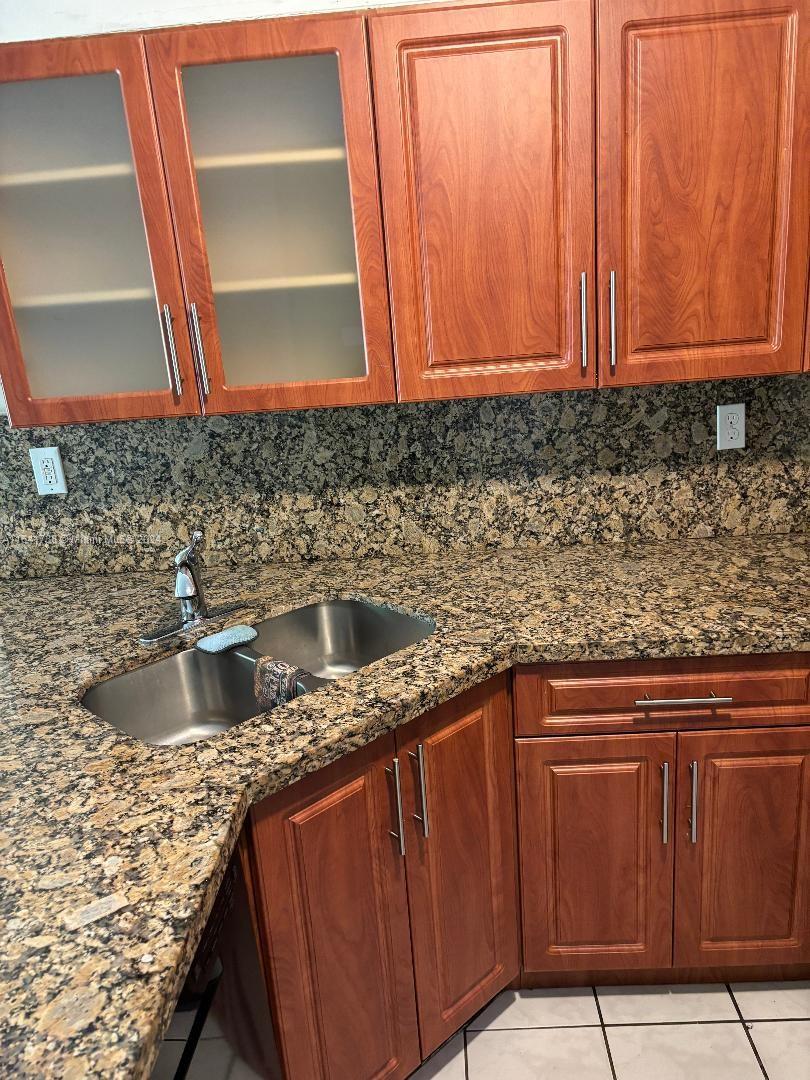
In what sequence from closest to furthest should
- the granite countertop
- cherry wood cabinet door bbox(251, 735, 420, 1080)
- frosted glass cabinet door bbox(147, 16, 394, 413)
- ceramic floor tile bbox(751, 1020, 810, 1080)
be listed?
the granite countertop < cherry wood cabinet door bbox(251, 735, 420, 1080) < frosted glass cabinet door bbox(147, 16, 394, 413) < ceramic floor tile bbox(751, 1020, 810, 1080)

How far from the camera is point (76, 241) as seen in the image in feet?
4.96

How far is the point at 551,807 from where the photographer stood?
1517 mm

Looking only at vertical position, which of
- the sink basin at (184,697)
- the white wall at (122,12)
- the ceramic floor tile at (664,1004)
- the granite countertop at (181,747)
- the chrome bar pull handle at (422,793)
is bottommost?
the ceramic floor tile at (664,1004)

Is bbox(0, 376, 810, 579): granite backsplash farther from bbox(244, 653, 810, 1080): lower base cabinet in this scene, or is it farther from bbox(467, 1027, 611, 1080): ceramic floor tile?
bbox(467, 1027, 611, 1080): ceramic floor tile

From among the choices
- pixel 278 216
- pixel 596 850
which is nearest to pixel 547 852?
pixel 596 850

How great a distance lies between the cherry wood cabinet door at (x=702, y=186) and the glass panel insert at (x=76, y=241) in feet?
3.05

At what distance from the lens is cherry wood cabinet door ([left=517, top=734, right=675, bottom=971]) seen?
1479 mm

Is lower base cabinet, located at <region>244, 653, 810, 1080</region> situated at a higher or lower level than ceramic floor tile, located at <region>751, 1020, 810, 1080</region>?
higher

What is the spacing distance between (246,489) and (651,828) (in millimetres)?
1228

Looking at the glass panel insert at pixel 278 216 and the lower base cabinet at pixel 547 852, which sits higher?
the glass panel insert at pixel 278 216

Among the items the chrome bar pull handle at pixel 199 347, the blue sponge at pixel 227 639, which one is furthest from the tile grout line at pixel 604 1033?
the chrome bar pull handle at pixel 199 347

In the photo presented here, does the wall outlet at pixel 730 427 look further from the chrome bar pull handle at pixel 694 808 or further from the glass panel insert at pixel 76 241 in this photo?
the glass panel insert at pixel 76 241

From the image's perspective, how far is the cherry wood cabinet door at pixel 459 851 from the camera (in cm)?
133

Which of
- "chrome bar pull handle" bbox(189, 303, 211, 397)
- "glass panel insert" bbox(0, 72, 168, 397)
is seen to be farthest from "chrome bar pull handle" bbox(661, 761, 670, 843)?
"glass panel insert" bbox(0, 72, 168, 397)
